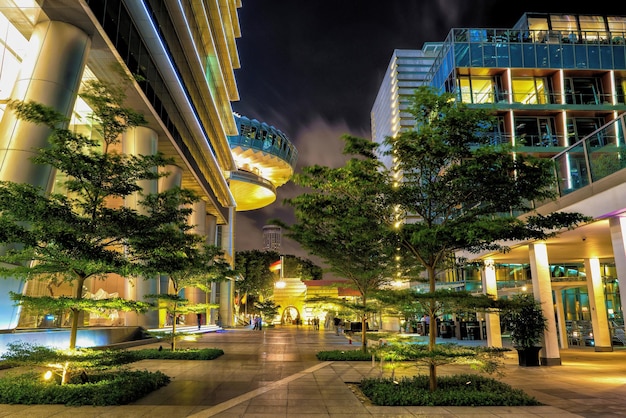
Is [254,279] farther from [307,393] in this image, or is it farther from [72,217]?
[72,217]

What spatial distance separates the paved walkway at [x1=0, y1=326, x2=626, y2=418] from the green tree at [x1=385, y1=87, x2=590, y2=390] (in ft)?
7.28

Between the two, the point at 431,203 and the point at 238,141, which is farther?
the point at 238,141

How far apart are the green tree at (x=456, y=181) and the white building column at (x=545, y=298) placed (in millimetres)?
7742

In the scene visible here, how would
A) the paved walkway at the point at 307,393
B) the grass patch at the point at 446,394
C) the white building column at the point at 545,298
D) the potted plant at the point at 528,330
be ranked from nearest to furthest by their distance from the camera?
the paved walkway at the point at 307,393
the grass patch at the point at 446,394
the potted plant at the point at 528,330
the white building column at the point at 545,298

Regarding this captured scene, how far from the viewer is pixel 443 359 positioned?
30.7 feet

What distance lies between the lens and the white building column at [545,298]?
53.3ft

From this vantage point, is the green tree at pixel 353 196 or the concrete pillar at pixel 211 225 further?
the concrete pillar at pixel 211 225

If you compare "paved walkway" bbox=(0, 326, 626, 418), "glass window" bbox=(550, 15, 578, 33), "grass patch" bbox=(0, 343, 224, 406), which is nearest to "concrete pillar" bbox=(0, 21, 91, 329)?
"grass patch" bbox=(0, 343, 224, 406)

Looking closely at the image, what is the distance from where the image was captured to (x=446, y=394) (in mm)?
9547

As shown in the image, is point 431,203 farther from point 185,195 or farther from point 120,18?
point 120,18

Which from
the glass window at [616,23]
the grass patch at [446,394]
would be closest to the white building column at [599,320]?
the grass patch at [446,394]

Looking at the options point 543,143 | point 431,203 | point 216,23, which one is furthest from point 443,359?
point 216,23

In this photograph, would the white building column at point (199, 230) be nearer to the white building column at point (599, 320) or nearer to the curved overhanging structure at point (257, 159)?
the curved overhanging structure at point (257, 159)

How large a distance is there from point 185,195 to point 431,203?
7.47 meters
